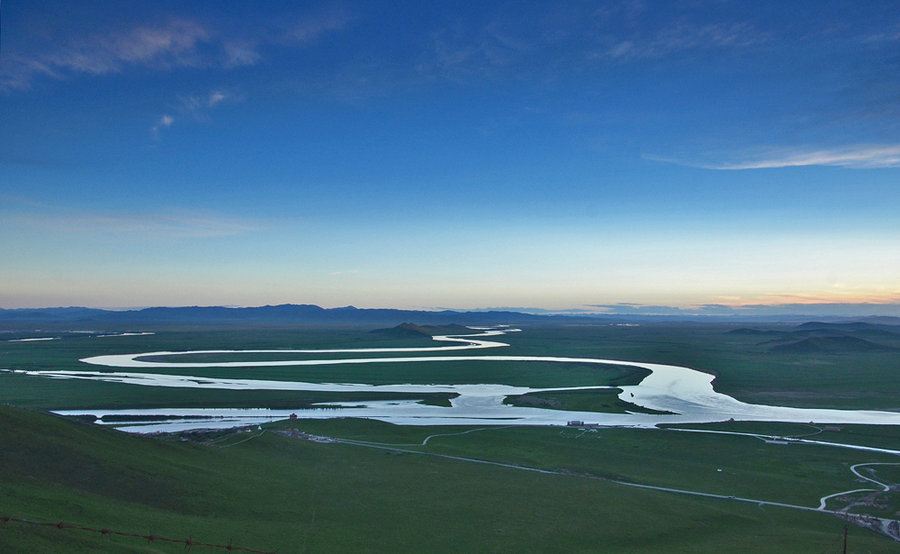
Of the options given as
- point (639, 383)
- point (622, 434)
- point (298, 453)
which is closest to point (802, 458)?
point (622, 434)

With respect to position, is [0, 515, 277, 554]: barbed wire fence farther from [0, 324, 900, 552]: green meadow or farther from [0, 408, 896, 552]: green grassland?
[0, 324, 900, 552]: green meadow

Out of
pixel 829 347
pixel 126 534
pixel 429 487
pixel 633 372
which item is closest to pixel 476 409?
pixel 429 487

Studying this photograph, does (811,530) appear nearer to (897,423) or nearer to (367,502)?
(367,502)

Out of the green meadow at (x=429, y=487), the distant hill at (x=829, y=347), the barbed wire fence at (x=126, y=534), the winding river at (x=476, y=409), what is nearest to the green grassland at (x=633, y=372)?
the distant hill at (x=829, y=347)

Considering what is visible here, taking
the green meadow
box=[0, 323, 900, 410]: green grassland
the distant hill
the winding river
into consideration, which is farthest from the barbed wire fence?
the distant hill

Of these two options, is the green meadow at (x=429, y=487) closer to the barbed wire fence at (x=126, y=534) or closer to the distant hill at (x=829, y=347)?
the barbed wire fence at (x=126, y=534)

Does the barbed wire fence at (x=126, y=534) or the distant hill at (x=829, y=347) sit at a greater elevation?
the barbed wire fence at (x=126, y=534)

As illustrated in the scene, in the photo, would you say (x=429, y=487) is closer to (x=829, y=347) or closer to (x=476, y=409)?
(x=476, y=409)

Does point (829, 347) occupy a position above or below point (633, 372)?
above
